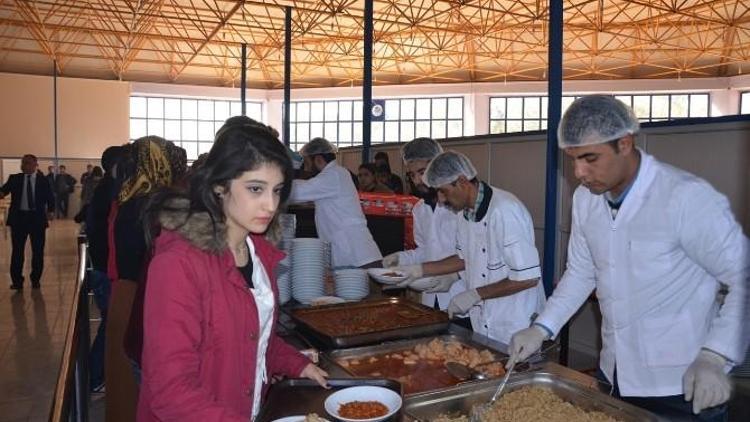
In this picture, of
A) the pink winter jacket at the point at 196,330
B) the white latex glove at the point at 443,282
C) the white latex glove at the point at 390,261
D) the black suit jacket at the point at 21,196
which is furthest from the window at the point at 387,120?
the pink winter jacket at the point at 196,330

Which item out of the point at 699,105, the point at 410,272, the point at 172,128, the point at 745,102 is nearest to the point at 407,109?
the point at 172,128

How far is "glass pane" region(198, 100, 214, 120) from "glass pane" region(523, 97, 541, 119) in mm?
9678

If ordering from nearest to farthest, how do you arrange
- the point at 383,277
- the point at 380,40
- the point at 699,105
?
1. the point at 383,277
2. the point at 380,40
3. the point at 699,105

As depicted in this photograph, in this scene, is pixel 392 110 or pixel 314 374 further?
pixel 392 110

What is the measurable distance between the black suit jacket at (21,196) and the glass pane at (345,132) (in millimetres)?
13179

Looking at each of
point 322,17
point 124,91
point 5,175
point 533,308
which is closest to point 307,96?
point 322,17

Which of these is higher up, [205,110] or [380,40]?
[380,40]

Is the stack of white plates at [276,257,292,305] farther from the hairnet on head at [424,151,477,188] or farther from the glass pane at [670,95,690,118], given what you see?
the glass pane at [670,95,690,118]

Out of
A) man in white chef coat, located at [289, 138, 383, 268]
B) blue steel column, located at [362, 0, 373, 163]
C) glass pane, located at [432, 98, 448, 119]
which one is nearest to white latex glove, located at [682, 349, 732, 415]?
man in white chef coat, located at [289, 138, 383, 268]

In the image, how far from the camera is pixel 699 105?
16.7m

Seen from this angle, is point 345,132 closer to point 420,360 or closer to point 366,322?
point 366,322

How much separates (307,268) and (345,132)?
56.1ft

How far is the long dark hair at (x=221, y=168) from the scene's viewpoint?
1292mm

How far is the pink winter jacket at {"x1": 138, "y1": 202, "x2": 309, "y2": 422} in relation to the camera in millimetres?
1161
